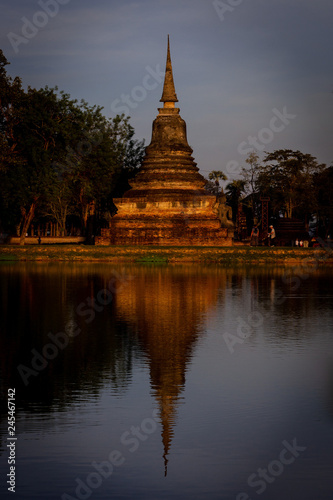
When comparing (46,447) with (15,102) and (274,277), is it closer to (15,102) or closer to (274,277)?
(274,277)

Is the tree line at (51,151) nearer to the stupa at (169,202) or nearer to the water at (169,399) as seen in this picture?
the stupa at (169,202)

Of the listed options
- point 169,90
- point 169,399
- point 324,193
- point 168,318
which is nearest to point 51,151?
point 169,90

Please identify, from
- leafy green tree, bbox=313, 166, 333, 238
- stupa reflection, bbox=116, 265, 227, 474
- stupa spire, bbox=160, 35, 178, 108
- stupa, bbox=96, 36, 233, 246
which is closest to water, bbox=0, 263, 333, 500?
stupa reflection, bbox=116, 265, 227, 474

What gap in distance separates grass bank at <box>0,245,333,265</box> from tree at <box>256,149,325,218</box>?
31311mm

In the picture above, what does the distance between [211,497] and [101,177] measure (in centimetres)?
5653

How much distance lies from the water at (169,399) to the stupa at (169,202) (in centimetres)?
3139

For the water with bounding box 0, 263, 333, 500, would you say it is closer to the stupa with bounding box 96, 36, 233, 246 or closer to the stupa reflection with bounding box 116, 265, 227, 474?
the stupa reflection with bounding box 116, 265, 227, 474

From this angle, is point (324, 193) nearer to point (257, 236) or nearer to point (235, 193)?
point (235, 193)

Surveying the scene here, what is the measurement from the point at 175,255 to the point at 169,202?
41.5 ft

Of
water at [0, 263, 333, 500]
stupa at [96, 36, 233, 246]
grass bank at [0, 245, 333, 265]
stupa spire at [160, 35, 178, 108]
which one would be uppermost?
stupa spire at [160, 35, 178, 108]

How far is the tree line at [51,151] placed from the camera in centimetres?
5684

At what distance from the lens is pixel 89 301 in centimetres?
2155

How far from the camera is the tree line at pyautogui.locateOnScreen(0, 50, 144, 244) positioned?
186 ft

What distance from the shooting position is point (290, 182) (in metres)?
77.1
